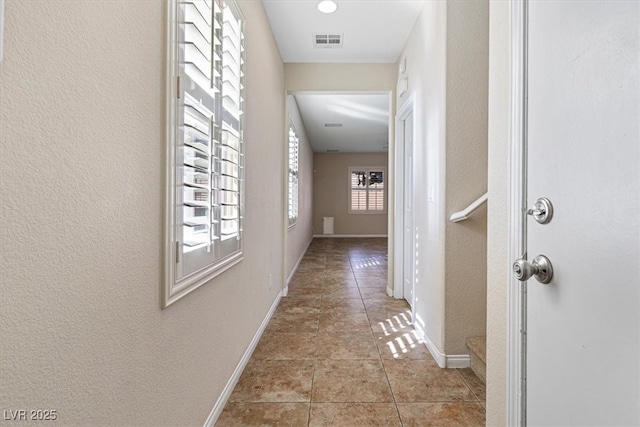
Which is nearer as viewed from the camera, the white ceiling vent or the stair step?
the stair step

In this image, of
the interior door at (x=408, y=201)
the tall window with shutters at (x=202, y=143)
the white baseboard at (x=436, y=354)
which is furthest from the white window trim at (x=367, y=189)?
the tall window with shutters at (x=202, y=143)

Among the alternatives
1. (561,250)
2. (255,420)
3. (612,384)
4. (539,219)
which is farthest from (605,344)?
(255,420)

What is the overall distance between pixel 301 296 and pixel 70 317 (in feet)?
10.5

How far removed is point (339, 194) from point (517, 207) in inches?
376

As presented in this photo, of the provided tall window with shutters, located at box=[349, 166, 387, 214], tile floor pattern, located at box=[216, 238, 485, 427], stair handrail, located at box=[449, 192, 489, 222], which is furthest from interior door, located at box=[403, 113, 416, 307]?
tall window with shutters, located at box=[349, 166, 387, 214]

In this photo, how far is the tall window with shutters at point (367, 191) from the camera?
10.5 meters

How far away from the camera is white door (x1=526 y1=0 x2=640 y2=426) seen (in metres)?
0.63

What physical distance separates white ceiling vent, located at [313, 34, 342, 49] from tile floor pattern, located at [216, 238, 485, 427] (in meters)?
2.73

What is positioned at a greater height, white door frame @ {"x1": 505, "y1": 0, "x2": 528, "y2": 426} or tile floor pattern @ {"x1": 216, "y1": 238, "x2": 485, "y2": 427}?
white door frame @ {"x1": 505, "y1": 0, "x2": 528, "y2": 426}

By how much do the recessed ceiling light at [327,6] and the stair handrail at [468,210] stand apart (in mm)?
1955

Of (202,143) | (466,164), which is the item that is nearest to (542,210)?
(202,143)

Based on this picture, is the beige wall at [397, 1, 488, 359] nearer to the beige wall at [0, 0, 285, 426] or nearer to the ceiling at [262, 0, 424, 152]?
the ceiling at [262, 0, 424, 152]

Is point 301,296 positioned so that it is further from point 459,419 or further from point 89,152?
point 89,152

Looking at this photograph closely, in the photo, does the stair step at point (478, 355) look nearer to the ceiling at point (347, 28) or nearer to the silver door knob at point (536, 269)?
the silver door knob at point (536, 269)
